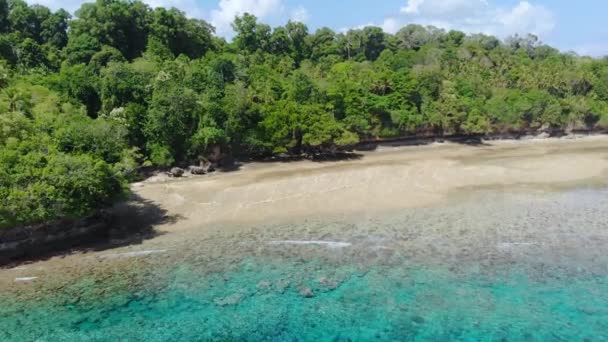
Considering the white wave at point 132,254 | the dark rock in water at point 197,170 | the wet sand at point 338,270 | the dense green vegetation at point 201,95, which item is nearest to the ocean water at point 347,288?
the wet sand at point 338,270

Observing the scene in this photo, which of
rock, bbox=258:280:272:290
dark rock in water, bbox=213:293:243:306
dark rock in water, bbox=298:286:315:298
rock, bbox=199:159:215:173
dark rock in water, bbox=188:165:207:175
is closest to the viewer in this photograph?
dark rock in water, bbox=213:293:243:306

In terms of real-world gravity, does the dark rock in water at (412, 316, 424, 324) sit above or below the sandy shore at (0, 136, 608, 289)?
below

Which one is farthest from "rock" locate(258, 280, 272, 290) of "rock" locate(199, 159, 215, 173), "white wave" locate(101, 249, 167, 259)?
"rock" locate(199, 159, 215, 173)

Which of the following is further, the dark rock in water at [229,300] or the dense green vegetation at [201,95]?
the dense green vegetation at [201,95]

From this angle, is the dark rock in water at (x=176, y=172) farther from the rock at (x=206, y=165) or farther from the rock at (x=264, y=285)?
the rock at (x=264, y=285)

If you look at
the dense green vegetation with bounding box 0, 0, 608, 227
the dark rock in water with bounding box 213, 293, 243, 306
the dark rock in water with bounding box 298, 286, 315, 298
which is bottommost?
the dark rock in water with bounding box 298, 286, 315, 298

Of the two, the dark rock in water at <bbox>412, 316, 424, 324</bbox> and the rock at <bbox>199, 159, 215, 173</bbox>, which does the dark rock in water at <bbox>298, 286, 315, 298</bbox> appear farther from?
the rock at <bbox>199, 159, 215, 173</bbox>
